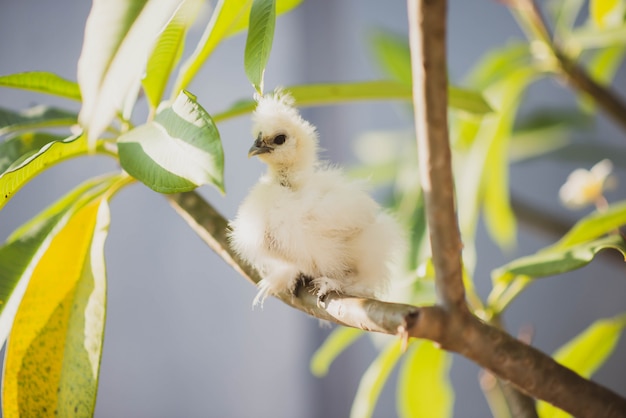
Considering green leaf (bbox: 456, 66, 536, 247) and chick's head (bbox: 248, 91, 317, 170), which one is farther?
green leaf (bbox: 456, 66, 536, 247)

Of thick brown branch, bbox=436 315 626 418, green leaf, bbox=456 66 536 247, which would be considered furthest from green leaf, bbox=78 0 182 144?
green leaf, bbox=456 66 536 247

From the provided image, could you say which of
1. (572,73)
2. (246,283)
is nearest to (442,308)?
(572,73)

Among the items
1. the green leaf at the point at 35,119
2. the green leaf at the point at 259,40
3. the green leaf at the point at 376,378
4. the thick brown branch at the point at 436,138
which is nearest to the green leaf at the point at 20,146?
the green leaf at the point at 35,119

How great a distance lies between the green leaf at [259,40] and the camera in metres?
0.45

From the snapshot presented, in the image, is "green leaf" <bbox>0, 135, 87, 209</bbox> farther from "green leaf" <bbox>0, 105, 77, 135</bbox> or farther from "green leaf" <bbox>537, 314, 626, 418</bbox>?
"green leaf" <bbox>537, 314, 626, 418</bbox>

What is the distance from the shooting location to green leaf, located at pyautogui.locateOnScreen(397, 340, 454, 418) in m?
0.92

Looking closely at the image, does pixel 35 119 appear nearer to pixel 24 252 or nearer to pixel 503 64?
pixel 24 252

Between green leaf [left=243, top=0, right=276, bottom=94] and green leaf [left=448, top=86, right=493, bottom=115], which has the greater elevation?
green leaf [left=448, top=86, right=493, bottom=115]

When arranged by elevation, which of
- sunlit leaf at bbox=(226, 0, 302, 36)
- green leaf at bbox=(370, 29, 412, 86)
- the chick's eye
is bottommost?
the chick's eye

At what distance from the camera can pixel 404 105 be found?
5.09ft

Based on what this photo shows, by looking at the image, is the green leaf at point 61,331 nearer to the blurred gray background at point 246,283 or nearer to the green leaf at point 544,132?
the blurred gray background at point 246,283

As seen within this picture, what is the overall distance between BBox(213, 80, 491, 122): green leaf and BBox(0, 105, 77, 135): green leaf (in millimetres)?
162

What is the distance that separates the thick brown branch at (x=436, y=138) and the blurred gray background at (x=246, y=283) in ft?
3.85

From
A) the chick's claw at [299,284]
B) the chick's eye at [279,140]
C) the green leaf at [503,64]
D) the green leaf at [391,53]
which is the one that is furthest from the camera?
the green leaf at [391,53]
